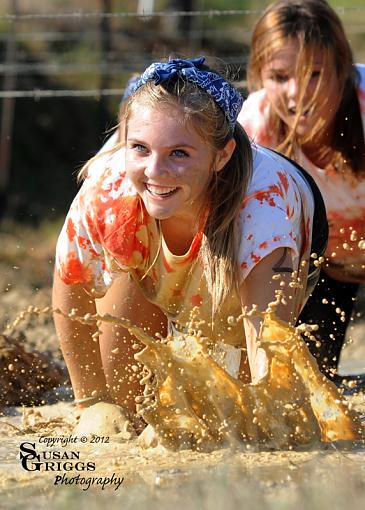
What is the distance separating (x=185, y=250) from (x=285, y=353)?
0.47 m

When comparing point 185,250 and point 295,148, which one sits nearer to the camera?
point 185,250

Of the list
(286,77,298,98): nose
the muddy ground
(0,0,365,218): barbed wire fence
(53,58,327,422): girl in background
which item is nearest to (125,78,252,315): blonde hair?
(53,58,327,422): girl in background

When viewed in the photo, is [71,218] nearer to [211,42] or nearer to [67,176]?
[67,176]

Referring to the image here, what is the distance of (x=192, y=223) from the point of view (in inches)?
114

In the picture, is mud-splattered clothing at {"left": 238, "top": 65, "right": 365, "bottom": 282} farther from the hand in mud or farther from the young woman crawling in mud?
the hand in mud

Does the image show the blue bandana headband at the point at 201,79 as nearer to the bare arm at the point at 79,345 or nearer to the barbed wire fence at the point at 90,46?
the bare arm at the point at 79,345

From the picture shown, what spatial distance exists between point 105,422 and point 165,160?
0.87 metres

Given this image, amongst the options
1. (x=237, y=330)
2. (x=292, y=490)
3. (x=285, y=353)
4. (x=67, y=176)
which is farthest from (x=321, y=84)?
(x=67, y=176)

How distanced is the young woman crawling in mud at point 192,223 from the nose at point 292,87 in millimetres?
604

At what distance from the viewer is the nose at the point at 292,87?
3666 mm

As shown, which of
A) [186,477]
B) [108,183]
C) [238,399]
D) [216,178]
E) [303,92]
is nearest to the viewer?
[186,477]

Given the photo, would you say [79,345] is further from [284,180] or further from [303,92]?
[303,92]

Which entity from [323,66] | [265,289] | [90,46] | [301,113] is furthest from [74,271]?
[90,46]

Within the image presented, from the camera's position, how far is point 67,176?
371 inches
